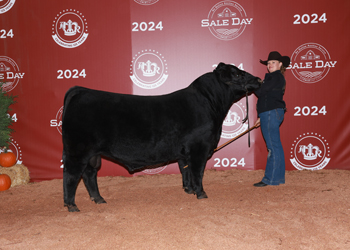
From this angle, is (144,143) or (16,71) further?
(16,71)

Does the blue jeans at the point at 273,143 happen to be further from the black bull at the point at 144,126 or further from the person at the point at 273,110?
the black bull at the point at 144,126

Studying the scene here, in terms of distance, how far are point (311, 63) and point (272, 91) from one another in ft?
4.60

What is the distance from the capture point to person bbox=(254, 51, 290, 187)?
4.16 m

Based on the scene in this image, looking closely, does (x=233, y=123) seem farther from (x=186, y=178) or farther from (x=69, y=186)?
(x=69, y=186)

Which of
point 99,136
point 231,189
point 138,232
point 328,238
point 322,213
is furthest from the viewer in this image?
point 231,189

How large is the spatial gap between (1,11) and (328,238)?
5566 mm

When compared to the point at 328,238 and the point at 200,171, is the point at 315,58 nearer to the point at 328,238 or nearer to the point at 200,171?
the point at 200,171

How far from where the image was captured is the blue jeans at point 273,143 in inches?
166

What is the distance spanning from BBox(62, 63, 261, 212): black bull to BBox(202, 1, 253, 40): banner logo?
1534mm

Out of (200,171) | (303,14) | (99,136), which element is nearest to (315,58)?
(303,14)

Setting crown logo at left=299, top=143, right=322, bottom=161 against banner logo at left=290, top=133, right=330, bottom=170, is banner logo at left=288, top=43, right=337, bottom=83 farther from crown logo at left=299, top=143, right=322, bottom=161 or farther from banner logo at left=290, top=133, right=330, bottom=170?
crown logo at left=299, top=143, right=322, bottom=161

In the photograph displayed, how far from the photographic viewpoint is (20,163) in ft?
17.1

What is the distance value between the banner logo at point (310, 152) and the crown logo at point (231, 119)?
1054 mm

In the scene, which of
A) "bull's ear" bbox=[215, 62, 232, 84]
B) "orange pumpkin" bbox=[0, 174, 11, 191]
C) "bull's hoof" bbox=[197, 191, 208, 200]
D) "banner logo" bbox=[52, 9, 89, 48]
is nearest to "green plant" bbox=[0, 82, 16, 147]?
"orange pumpkin" bbox=[0, 174, 11, 191]
